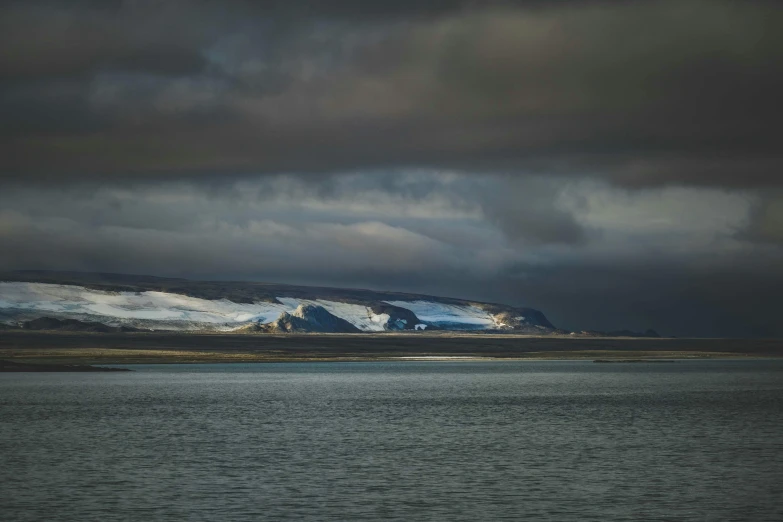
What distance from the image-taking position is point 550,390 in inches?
4333

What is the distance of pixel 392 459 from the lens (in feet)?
154

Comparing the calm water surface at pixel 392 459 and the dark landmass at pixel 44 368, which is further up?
the calm water surface at pixel 392 459

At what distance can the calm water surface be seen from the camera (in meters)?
34.4

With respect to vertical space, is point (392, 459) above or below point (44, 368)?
above

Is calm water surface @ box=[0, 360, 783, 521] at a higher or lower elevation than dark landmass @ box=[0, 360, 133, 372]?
higher

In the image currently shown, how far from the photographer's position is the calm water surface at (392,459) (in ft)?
113

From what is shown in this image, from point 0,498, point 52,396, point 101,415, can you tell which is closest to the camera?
point 0,498

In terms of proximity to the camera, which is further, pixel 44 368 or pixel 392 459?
pixel 44 368

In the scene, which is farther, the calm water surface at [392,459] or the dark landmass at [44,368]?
the dark landmass at [44,368]

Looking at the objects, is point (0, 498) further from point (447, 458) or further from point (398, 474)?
point (447, 458)

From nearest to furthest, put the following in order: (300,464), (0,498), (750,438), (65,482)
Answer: (0,498), (65,482), (300,464), (750,438)

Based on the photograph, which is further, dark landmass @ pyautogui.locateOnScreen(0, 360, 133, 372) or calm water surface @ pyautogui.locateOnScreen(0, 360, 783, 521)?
dark landmass @ pyautogui.locateOnScreen(0, 360, 133, 372)

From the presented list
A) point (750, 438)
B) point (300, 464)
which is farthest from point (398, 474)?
point (750, 438)

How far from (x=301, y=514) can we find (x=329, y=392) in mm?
73791
